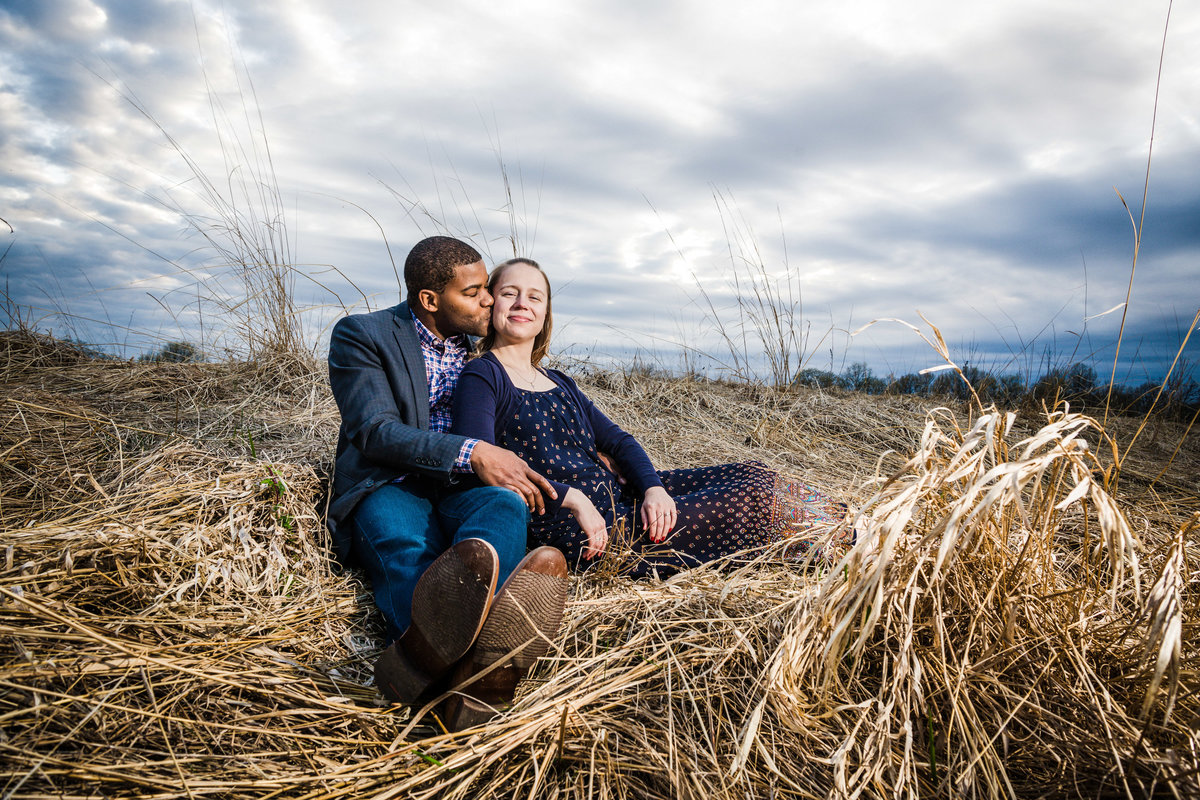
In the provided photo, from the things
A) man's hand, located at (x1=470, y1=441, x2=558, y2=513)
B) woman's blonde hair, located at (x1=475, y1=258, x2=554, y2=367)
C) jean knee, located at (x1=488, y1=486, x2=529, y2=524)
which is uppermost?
woman's blonde hair, located at (x1=475, y1=258, x2=554, y2=367)

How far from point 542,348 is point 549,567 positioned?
4.26 feet

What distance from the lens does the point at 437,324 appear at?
221 centimetres

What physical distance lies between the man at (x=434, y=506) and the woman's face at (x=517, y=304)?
2.5 inches

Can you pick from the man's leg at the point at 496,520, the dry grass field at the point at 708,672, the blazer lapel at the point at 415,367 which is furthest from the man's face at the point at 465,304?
the dry grass field at the point at 708,672

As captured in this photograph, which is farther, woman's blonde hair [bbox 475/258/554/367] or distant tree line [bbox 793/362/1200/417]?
distant tree line [bbox 793/362/1200/417]

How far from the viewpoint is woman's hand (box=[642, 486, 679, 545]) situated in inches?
78.7

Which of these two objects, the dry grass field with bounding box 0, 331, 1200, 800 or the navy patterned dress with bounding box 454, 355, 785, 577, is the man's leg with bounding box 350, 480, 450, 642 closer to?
the dry grass field with bounding box 0, 331, 1200, 800

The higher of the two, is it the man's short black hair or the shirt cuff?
the man's short black hair

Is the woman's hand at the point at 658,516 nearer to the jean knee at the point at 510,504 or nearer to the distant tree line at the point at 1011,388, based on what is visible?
the jean knee at the point at 510,504

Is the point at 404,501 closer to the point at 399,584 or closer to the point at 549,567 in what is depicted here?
the point at 399,584

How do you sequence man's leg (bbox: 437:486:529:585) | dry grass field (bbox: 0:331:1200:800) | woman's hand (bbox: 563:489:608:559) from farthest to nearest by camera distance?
woman's hand (bbox: 563:489:608:559) → man's leg (bbox: 437:486:529:585) → dry grass field (bbox: 0:331:1200:800)

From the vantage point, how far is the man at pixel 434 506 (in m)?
1.26

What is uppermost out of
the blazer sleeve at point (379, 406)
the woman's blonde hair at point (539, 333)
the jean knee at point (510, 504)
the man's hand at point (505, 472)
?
the woman's blonde hair at point (539, 333)

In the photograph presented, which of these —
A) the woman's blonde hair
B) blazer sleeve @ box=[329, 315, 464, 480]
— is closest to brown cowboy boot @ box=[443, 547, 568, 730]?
blazer sleeve @ box=[329, 315, 464, 480]
